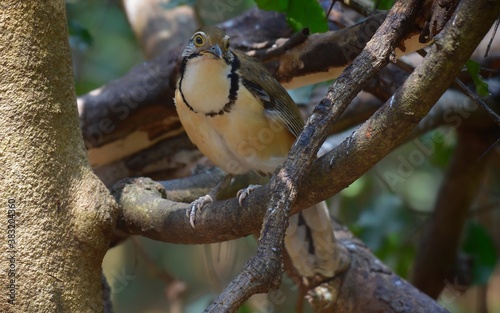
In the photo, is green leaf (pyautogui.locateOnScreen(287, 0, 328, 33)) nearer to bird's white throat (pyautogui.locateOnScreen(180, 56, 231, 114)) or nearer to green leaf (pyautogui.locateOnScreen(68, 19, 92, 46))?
bird's white throat (pyautogui.locateOnScreen(180, 56, 231, 114))

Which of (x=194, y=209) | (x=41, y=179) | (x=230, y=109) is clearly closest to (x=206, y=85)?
(x=230, y=109)

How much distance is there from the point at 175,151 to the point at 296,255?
3.43 feet

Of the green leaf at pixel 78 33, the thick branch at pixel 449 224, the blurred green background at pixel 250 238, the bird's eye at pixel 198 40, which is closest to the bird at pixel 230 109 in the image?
the bird's eye at pixel 198 40

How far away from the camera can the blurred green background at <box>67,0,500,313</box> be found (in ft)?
15.2

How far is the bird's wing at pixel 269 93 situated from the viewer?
2.85 meters

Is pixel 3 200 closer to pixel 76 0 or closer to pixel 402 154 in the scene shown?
pixel 76 0

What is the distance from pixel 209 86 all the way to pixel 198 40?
0.25 m

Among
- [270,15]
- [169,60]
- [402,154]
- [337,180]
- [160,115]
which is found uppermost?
[337,180]

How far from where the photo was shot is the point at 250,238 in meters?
5.87

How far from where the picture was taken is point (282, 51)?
335 cm

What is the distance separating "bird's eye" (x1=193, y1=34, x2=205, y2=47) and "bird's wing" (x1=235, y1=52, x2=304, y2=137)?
19cm

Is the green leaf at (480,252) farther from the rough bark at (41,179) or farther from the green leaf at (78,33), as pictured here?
the rough bark at (41,179)

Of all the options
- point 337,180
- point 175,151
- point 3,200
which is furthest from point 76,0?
point 337,180

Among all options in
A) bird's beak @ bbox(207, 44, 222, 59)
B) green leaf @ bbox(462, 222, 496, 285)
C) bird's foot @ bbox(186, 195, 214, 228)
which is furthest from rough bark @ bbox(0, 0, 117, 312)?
green leaf @ bbox(462, 222, 496, 285)
